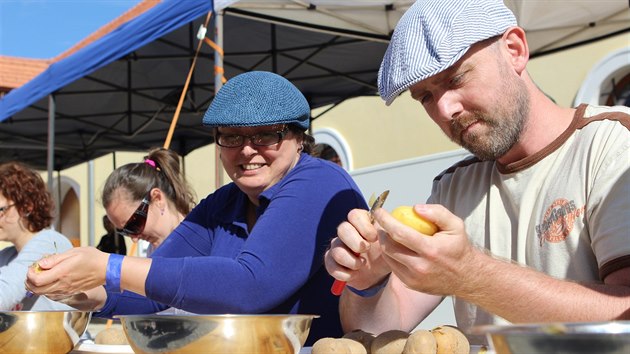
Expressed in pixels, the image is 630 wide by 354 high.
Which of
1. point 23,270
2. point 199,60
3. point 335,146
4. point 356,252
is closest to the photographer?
point 356,252

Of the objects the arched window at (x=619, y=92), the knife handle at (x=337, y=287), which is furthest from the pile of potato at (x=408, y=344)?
the arched window at (x=619, y=92)

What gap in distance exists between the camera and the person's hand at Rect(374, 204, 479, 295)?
1010mm

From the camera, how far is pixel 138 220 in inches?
111

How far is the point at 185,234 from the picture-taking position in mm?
2096

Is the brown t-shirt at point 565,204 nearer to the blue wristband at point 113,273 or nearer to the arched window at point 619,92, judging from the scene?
the blue wristband at point 113,273

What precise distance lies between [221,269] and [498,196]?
61 cm

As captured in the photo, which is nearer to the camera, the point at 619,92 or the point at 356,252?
the point at 356,252

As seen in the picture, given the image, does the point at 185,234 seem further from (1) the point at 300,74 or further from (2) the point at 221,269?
(1) the point at 300,74

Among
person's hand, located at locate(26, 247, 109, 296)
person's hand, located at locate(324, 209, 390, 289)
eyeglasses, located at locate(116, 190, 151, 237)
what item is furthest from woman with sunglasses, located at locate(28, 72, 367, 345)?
eyeglasses, located at locate(116, 190, 151, 237)

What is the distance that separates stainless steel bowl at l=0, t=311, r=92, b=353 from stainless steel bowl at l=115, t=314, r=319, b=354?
36 centimetres

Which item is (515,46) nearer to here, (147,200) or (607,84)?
(147,200)

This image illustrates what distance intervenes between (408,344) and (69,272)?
71 centimetres

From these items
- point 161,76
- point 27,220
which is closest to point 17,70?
point 161,76

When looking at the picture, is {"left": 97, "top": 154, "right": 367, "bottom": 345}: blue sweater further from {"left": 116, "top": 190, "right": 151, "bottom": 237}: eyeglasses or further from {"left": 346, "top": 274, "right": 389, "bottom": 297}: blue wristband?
{"left": 116, "top": 190, "right": 151, "bottom": 237}: eyeglasses
